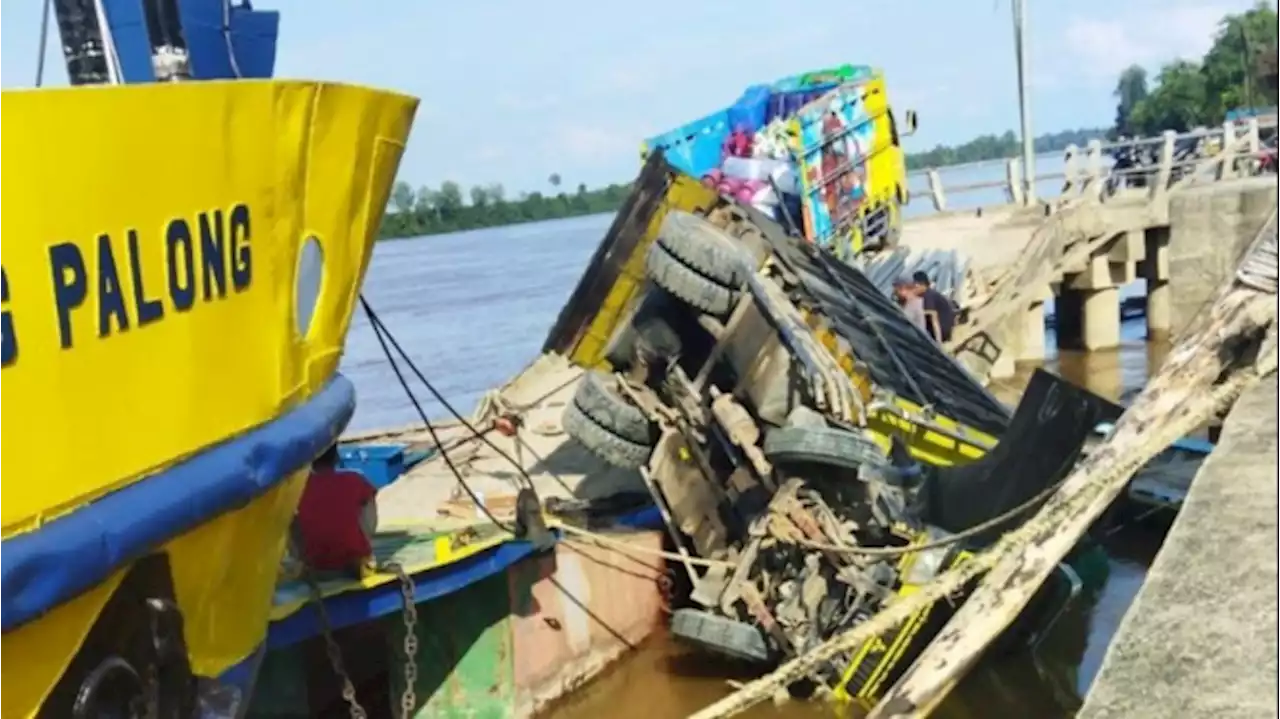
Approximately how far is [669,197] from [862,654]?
3157 millimetres

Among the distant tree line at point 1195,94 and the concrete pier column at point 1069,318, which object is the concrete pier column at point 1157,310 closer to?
the concrete pier column at point 1069,318

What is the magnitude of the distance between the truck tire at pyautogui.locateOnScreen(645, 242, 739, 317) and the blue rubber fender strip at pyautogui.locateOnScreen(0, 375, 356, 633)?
3.68 metres

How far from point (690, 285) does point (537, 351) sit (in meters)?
19.4

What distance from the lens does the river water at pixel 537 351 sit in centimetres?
869

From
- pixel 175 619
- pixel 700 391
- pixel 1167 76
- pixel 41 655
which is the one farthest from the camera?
pixel 1167 76

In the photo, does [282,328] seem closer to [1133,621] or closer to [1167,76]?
[1133,621]

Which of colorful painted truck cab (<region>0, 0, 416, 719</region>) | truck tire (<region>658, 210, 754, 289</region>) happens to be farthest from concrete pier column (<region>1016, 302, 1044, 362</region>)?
colorful painted truck cab (<region>0, 0, 416, 719</region>)

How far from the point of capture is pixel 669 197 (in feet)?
31.7

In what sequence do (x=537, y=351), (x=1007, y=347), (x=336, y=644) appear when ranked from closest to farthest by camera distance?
1. (x=336, y=644)
2. (x=1007, y=347)
3. (x=537, y=351)

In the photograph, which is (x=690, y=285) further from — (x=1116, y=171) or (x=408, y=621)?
Result: (x=1116, y=171)

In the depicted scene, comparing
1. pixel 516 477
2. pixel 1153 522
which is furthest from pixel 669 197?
pixel 1153 522

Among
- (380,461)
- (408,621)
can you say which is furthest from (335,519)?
(380,461)

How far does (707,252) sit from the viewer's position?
8.60 meters

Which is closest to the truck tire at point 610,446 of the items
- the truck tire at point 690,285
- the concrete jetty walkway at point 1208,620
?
the truck tire at point 690,285
